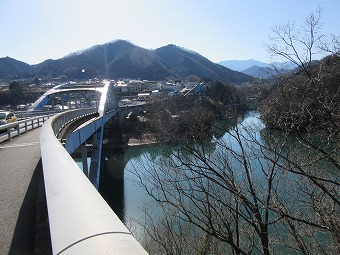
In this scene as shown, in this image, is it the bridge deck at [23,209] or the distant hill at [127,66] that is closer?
the bridge deck at [23,209]

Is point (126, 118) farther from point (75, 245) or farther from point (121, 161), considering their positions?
point (75, 245)

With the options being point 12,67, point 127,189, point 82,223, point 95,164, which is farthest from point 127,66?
point 82,223

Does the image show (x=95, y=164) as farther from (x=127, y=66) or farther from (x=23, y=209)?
(x=127, y=66)

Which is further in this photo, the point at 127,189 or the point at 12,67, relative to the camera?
the point at 12,67

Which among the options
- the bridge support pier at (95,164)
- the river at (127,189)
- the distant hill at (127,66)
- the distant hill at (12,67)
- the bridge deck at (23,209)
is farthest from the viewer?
the distant hill at (12,67)

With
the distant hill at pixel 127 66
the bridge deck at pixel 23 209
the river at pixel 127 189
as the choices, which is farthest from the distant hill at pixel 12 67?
the bridge deck at pixel 23 209

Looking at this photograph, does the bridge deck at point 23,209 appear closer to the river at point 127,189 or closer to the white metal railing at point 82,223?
the white metal railing at point 82,223
